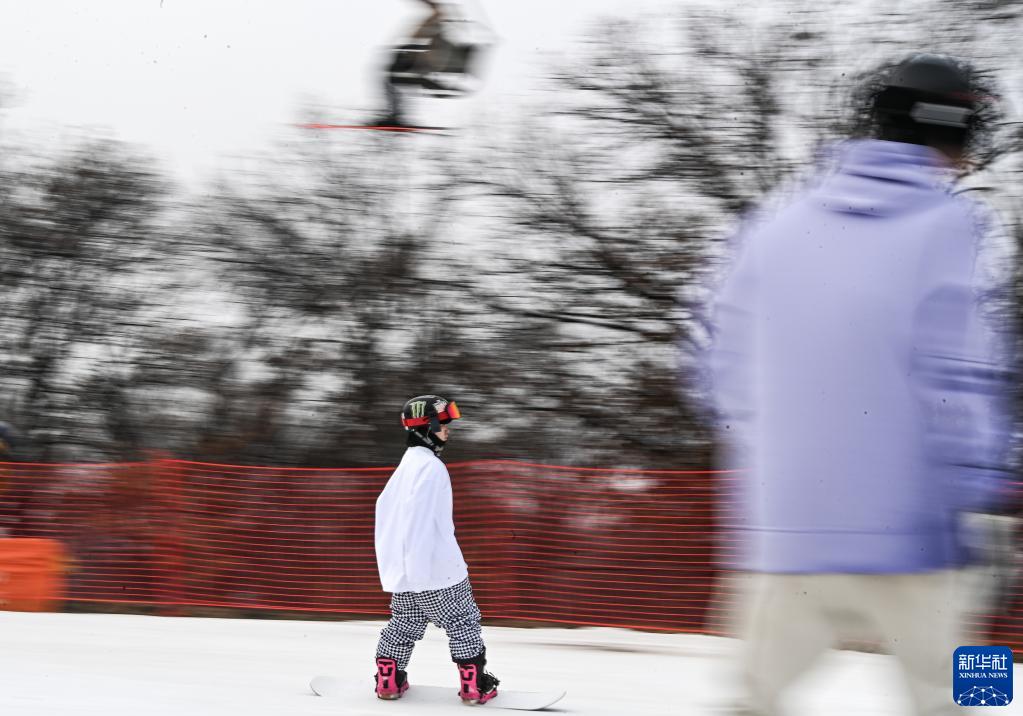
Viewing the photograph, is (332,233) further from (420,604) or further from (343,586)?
(420,604)

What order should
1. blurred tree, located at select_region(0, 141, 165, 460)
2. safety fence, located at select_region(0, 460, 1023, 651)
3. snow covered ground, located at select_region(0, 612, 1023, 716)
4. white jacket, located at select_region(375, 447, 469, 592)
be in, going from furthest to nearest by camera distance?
blurred tree, located at select_region(0, 141, 165, 460), safety fence, located at select_region(0, 460, 1023, 651), snow covered ground, located at select_region(0, 612, 1023, 716), white jacket, located at select_region(375, 447, 469, 592)


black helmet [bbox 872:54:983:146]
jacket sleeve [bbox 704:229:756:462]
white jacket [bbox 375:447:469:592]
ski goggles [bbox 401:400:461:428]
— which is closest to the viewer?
black helmet [bbox 872:54:983:146]

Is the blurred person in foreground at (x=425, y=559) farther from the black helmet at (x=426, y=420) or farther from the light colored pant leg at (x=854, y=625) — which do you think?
the light colored pant leg at (x=854, y=625)

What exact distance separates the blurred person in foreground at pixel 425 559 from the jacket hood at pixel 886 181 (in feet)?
10.5

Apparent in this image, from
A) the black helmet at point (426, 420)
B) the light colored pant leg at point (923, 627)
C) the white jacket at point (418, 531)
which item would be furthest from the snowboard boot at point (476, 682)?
the light colored pant leg at point (923, 627)

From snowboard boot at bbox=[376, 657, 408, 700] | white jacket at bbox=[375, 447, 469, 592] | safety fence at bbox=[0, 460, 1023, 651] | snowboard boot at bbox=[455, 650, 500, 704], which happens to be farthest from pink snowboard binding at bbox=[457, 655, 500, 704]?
safety fence at bbox=[0, 460, 1023, 651]

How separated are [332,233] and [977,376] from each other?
1714 cm

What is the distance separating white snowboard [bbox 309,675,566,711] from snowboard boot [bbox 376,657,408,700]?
0.14 ft

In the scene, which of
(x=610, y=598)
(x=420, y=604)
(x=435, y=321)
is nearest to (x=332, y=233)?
(x=435, y=321)

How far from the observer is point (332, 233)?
733 inches

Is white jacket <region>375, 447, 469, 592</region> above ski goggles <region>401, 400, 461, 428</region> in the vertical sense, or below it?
below

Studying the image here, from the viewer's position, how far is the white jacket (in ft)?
16.4

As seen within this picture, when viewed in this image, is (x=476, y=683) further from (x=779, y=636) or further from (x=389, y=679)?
(x=779, y=636)

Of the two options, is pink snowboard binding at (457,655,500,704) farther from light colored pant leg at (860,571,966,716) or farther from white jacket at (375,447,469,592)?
light colored pant leg at (860,571,966,716)
